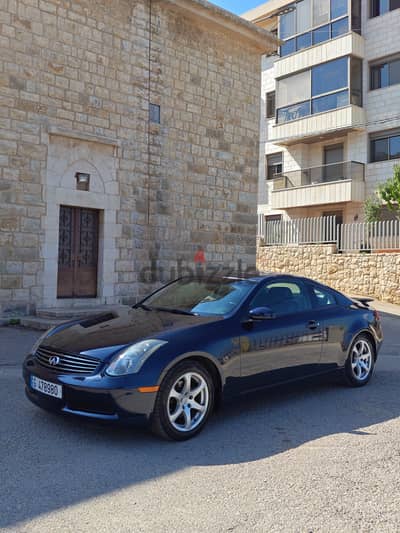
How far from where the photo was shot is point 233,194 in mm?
15164

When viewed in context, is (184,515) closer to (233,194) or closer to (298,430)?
(298,430)

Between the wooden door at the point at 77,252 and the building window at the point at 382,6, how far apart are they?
59.4ft

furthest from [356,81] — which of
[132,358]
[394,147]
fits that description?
[132,358]

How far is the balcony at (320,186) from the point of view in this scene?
23.3 m

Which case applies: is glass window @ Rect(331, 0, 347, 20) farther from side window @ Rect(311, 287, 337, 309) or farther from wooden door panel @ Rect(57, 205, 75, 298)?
side window @ Rect(311, 287, 337, 309)

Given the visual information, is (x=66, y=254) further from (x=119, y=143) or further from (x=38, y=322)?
(x=119, y=143)

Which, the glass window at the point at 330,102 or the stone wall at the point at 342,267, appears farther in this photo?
Answer: the glass window at the point at 330,102

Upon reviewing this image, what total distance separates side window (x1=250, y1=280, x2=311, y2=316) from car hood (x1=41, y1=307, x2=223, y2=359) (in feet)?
2.34

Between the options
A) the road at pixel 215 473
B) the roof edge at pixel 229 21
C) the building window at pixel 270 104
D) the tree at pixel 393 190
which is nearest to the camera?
the road at pixel 215 473

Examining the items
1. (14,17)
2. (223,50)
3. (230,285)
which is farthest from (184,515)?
(223,50)

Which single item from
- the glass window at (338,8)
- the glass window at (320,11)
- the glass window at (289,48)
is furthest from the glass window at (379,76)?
the glass window at (289,48)

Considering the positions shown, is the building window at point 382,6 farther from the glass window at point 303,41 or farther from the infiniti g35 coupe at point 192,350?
the infiniti g35 coupe at point 192,350

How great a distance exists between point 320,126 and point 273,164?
12.8 ft

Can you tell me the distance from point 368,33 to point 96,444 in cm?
2435
